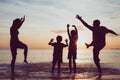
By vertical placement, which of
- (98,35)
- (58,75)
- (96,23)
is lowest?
(58,75)

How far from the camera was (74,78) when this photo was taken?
Result: 15.9m

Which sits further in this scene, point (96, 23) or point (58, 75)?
point (58, 75)

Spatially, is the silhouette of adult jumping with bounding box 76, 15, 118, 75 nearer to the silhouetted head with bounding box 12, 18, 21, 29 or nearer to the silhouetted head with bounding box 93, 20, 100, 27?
the silhouetted head with bounding box 93, 20, 100, 27

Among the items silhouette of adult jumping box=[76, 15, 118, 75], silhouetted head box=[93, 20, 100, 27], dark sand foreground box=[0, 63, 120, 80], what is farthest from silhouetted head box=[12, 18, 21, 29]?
silhouetted head box=[93, 20, 100, 27]

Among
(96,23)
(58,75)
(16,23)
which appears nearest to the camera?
(16,23)

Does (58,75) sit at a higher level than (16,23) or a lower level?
lower

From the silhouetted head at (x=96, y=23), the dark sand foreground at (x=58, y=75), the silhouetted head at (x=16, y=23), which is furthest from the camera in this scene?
the silhouetted head at (x=96, y=23)

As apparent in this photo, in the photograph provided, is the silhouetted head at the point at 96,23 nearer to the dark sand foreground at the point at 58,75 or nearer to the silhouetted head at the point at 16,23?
the dark sand foreground at the point at 58,75

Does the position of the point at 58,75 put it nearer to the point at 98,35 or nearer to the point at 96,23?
the point at 98,35

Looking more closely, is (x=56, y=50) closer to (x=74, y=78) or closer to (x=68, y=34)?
(x=68, y=34)

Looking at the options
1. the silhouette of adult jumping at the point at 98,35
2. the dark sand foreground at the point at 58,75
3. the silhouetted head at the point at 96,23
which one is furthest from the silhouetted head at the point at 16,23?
the silhouetted head at the point at 96,23

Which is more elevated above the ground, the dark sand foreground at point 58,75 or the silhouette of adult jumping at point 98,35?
the silhouette of adult jumping at point 98,35

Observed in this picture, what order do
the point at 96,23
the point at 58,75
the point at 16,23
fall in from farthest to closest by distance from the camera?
the point at 58,75, the point at 96,23, the point at 16,23

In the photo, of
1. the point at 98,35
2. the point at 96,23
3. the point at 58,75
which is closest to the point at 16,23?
the point at 58,75
